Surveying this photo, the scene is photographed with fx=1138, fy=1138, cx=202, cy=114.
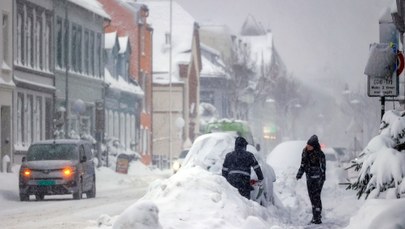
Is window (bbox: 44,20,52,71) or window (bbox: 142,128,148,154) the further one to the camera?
window (bbox: 142,128,148,154)

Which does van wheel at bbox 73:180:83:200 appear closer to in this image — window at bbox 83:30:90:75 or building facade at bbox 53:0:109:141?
building facade at bbox 53:0:109:141

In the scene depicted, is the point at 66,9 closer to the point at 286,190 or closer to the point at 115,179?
the point at 115,179

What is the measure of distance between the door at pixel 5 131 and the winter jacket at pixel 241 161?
25924 millimetres

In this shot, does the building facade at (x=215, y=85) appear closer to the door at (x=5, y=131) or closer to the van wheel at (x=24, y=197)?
the door at (x=5, y=131)

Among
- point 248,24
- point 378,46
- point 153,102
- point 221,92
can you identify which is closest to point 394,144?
point 378,46

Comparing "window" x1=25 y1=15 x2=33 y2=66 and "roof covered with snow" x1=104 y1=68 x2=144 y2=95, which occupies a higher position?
"window" x1=25 y1=15 x2=33 y2=66

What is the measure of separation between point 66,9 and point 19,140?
9.64 m

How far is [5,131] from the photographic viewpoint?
4522 centimetres

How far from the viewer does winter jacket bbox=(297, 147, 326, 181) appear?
22.3 metres

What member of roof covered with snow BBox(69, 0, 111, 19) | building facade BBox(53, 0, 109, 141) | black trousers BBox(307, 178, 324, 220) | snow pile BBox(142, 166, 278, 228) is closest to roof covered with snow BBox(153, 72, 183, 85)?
building facade BBox(53, 0, 109, 141)

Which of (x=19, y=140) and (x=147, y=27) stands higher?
(x=147, y=27)

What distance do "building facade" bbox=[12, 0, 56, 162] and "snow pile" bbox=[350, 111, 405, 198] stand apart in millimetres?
32464

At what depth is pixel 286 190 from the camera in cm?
2805

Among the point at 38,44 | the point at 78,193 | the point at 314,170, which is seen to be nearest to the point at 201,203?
the point at 314,170
